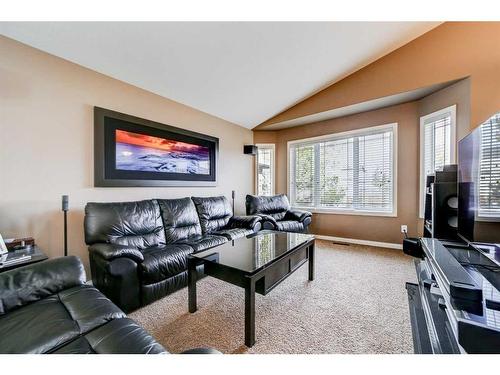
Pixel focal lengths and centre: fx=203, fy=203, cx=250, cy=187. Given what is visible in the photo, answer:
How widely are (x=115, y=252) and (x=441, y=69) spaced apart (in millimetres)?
4396

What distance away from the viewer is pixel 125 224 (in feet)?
7.43

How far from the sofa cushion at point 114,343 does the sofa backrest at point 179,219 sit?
1.67 meters

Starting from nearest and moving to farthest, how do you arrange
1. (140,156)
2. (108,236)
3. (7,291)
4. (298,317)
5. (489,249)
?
(7,291)
(489,249)
(298,317)
(108,236)
(140,156)

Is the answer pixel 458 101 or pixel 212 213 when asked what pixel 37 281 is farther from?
pixel 458 101

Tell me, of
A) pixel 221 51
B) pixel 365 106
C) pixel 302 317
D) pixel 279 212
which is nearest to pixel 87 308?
pixel 302 317

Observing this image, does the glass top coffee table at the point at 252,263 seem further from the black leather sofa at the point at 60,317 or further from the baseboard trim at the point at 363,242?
the baseboard trim at the point at 363,242

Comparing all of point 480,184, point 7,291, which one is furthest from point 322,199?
point 7,291

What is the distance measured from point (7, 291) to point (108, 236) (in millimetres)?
988

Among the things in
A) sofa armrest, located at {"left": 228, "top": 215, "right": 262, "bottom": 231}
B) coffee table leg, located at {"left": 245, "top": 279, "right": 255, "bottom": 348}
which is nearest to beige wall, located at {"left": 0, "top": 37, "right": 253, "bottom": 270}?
sofa armrest, located at {"left": 228, "top": 215, "right": 262, "bottom": 231}

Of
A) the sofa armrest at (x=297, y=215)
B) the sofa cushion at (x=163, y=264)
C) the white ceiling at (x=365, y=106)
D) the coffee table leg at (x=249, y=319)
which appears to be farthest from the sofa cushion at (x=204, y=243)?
the white ceiling at (x=365, y=106)

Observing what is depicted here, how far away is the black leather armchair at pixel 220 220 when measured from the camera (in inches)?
123

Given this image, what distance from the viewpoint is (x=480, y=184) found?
143 cm

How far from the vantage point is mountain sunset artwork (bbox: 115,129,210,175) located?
2.70 m
